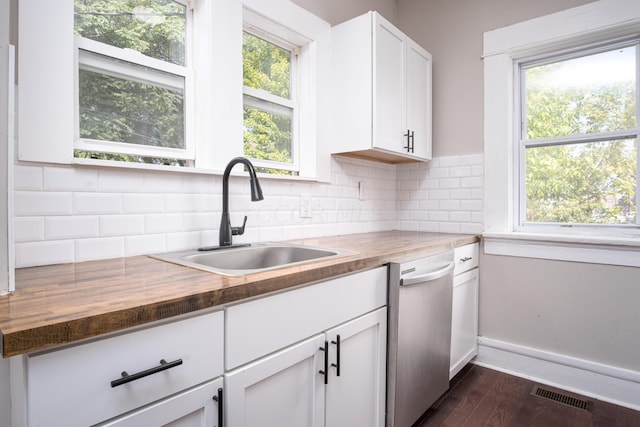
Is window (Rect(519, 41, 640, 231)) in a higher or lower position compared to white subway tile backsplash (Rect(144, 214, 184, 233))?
higher

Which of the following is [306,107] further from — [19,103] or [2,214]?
[2,214]

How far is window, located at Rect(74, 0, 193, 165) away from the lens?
4.24ft

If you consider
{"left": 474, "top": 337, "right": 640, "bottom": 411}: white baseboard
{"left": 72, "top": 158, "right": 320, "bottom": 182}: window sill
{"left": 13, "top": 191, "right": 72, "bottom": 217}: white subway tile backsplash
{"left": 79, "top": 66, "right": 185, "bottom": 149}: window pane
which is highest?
{"left": 79, "top": 66, "right": 185, "bottom": 149}: window pane

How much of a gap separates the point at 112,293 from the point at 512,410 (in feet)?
6.68

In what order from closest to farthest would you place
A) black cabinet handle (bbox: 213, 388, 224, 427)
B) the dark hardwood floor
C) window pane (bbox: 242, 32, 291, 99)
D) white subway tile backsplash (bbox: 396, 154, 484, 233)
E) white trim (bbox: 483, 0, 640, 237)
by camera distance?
black cabinet handle (bbox: 213, 388, 224, 427), the dark hardwood floor, window pane (bbox: 242, 32, 291, 99), white trim (bbox: 483, 0, 640, 237), white subway tile backsplash (bbox: 396, 154, 484, 233)

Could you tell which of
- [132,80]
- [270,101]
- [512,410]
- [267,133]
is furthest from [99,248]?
[512,410]

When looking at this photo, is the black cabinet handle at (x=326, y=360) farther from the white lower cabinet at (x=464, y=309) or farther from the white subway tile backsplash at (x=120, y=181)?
the white lower cabinet at (x=464, y=309)

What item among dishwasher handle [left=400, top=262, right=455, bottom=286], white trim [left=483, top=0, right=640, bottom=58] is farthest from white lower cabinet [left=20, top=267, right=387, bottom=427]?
white trim [left=483, top=0, right=640, bottom=58]

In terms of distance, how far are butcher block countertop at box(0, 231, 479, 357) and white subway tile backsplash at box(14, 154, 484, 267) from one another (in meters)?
0.11

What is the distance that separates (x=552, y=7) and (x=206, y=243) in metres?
2.57

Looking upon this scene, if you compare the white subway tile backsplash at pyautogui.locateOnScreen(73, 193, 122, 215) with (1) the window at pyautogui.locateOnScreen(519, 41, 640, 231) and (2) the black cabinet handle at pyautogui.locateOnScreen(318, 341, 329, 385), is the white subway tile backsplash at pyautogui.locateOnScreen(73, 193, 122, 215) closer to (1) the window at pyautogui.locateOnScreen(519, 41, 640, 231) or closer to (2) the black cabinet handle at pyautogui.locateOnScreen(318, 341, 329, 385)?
(2) the black cabinet handle at pyautogui.locateOnScreen(318, 341, 329, 385)

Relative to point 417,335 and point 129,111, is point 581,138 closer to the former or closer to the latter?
point 417,335

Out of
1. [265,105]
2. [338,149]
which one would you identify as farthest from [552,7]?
[265,105]

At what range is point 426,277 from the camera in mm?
1570
